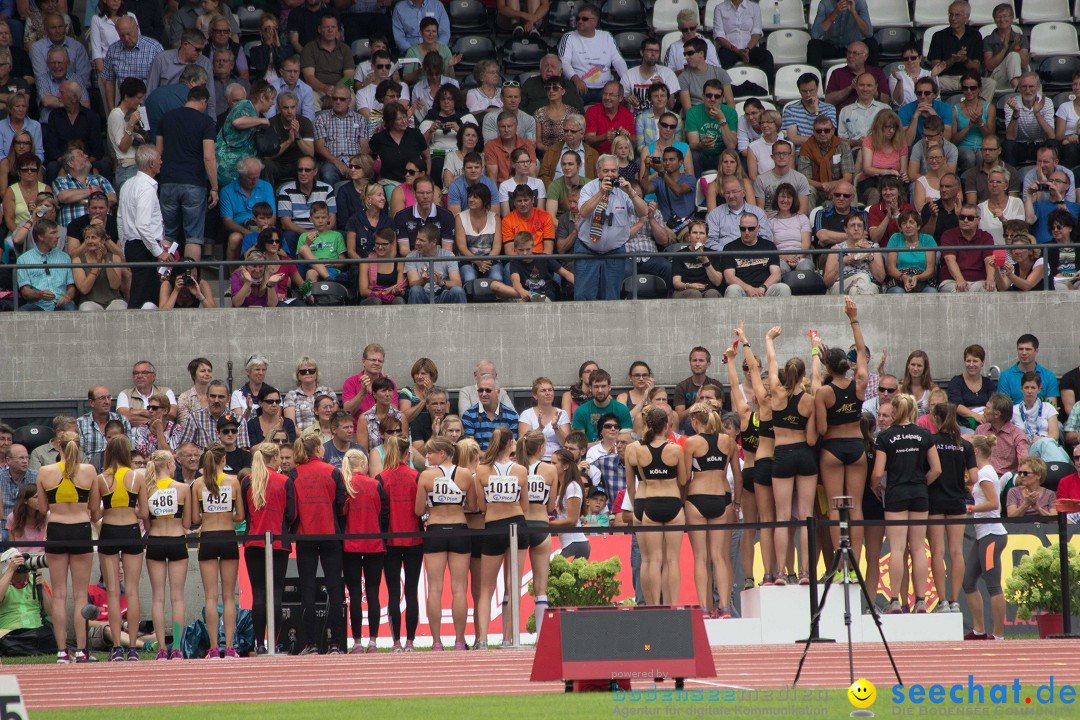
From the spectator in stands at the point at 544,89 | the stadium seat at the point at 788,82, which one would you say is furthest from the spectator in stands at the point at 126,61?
the stadium seat at the point at 788,82

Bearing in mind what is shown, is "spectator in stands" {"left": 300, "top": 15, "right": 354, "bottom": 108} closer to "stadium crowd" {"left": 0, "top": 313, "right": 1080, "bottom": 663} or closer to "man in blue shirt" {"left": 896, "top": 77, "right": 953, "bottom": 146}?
"stadium crowd" {"left": 0, "top": 313, "right": 1080, "bottom": 663}

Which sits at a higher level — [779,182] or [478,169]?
[478,169]

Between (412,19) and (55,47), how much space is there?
4681 mm

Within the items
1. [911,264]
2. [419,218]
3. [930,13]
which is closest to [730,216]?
[911,264]

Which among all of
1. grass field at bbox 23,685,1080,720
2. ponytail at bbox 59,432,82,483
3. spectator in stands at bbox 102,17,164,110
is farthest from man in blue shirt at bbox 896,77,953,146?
grass field at bbox 23,685,1080,720

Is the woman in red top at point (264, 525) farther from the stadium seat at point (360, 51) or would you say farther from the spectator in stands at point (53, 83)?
the stadium seat at point (360, 51)

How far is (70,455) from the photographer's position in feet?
44.1

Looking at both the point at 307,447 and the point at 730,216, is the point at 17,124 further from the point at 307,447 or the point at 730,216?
the point at 730,216

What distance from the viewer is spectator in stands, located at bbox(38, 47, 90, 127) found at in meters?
19.2

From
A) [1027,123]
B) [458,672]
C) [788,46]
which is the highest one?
[788,46]

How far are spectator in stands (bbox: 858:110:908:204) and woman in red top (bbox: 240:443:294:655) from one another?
8.92m

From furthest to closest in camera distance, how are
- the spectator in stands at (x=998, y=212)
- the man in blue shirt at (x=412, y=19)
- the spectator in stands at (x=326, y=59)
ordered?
the man in blue shirt at (x=412, y=19) → the spectator in stands at (x=326, y=59) → the spectator in stands at (x=998, y=212)

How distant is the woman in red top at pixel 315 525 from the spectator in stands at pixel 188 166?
5.33m

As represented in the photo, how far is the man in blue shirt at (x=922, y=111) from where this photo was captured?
1967 cm
